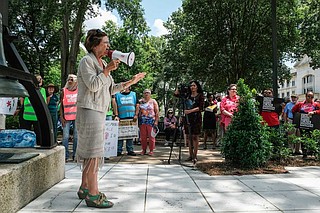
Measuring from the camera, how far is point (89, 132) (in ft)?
11.2

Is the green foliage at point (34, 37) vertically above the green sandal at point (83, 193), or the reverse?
the green foliage at point (34, 37)

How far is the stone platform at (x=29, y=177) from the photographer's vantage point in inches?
120

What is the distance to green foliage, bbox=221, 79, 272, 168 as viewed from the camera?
5.96 metres

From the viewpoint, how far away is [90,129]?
3426mm

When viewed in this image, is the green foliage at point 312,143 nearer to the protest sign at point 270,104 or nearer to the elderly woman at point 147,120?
the protest sign at point 270,104

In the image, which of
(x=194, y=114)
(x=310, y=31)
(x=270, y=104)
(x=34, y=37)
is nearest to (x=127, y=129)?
(x=194, y=114)

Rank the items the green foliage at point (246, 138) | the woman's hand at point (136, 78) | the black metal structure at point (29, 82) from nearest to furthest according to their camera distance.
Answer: the woman's hand at point (136, 78) < the black metal structure at point (29, 82) < the green foliage at point (246, 138)

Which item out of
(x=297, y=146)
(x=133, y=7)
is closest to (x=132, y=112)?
(x=297, y=146)

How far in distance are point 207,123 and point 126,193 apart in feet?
22.8

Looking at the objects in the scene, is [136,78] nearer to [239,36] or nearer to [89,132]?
[89,132]

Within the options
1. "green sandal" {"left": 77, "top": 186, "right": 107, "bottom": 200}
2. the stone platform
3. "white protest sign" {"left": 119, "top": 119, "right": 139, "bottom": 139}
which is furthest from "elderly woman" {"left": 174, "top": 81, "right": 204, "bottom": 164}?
"green sandal" {"left": 77, "top": 186, "right": 107, "bottom": 200}

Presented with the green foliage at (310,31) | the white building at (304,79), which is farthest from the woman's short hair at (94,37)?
the white building at (304,79)

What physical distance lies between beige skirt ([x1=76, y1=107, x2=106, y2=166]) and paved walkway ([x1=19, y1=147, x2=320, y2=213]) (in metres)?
0.59

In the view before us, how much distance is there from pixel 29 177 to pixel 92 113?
40.7 inches
